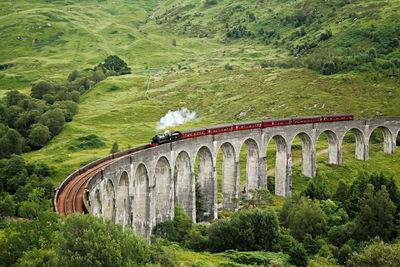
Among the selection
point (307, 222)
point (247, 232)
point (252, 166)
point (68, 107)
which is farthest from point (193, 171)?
point (68, 107)

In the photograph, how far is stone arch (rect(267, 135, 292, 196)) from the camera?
89.6 metres

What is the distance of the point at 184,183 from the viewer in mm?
74812

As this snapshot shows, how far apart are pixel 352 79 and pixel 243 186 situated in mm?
58492

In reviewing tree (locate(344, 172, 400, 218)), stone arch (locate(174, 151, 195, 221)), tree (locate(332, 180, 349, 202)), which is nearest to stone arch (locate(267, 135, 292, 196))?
tree (locate(332, 180, 349, 202))

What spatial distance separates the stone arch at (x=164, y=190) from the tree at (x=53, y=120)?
56296 millimetres

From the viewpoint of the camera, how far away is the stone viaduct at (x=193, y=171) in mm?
Answer: 59500

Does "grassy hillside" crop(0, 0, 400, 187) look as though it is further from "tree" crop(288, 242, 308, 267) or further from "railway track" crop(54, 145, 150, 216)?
"tree" crop(288, 242, 308, 267)

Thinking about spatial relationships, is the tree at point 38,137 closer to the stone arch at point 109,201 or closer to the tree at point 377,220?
the stone arch at point 109,201

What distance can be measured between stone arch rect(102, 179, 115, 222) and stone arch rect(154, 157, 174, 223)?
443 inches

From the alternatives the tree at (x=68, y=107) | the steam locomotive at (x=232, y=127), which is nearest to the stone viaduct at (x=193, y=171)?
the steam locomotive at (x=232, y=127)

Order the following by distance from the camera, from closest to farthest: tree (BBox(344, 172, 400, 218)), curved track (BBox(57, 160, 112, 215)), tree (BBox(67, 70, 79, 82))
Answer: curved track (BBox(57, 160, 112, 215)) → tree (BBox(344, 172, 400, 218)) → tree (BBox(67, 70, 79, 82))

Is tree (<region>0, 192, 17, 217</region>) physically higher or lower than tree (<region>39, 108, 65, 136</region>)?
lower

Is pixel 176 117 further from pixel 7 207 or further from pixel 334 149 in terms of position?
pixel 7 207

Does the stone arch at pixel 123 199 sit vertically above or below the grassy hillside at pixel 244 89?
below
